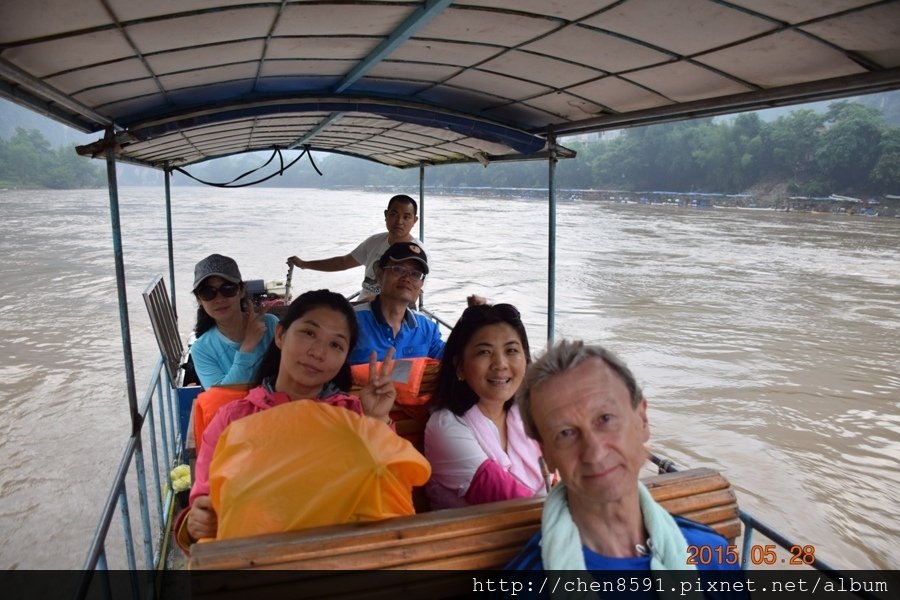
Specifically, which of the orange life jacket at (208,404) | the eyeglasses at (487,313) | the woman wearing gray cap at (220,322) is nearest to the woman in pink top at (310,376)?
the orange life jacket at (208,404)

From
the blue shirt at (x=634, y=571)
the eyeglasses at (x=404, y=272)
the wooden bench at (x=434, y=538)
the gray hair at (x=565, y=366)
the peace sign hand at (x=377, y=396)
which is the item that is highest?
the eyeglasses at (x=404, y=272)

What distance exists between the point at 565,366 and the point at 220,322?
215 cm

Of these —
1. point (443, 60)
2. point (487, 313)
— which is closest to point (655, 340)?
point (443, 60)

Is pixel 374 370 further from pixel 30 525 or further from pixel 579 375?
pixel 30 525

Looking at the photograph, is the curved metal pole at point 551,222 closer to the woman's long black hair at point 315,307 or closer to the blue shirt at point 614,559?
the woman's long black hair at point 315,307

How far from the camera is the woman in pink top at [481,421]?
202cm

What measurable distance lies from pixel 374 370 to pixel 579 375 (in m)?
0.63

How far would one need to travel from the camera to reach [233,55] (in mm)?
2598

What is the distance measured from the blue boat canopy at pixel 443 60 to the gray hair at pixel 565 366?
4.45 ft

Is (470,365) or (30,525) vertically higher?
(470,365)

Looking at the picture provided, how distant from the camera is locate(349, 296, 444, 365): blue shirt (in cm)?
318

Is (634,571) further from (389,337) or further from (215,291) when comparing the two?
(215,291)

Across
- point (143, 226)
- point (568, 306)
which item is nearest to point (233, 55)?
point (568, 306)

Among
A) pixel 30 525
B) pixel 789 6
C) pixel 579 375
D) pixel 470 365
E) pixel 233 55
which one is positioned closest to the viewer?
pixel 579 375
